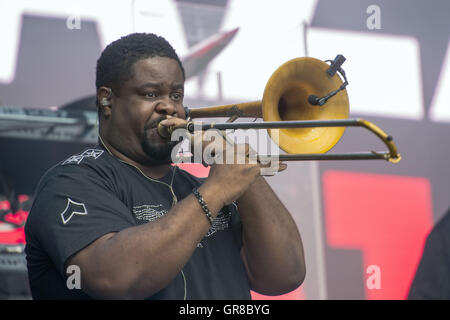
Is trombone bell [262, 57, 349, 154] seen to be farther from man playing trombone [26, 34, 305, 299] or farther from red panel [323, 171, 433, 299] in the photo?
red panel [323, 171, 433, 299]

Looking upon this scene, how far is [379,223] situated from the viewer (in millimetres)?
4105

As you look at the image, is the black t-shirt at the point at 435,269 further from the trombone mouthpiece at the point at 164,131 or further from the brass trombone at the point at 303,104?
the trombone mouthpiece at the point at 164,131

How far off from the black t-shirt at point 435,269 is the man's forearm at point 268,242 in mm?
1359

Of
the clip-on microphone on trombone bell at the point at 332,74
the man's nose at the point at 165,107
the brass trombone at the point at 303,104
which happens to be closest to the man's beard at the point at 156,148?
the man's nose at the point at 165,107

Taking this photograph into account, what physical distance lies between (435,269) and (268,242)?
5.22 ft

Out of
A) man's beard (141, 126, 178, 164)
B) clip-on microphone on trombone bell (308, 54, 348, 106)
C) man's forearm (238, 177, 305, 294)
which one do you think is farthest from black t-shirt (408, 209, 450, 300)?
man's beard (141, 126, 178, 164)

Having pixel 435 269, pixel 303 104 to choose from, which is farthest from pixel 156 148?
pixel 435 269

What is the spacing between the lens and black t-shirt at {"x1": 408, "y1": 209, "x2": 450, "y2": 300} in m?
3.15

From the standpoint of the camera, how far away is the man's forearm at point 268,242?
2.05m

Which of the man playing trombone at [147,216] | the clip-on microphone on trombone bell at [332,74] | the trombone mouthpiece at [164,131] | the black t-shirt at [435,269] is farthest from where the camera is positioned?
the black t-shirt at [435,269]

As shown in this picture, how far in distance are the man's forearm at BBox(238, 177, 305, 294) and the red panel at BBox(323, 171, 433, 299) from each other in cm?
194

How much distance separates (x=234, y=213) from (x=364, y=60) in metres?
2.55

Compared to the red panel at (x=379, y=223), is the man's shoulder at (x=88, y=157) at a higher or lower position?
higher

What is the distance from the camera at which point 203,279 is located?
1.89 m
